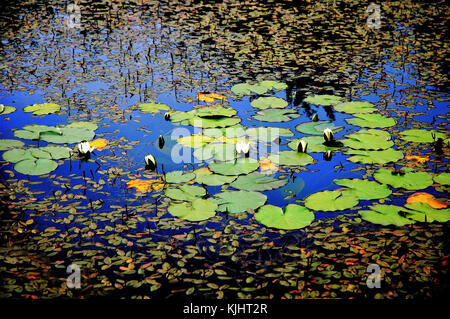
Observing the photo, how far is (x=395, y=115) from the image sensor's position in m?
4.34

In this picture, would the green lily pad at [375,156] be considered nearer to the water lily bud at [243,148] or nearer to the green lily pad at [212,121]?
the water lily bud at [243,148]

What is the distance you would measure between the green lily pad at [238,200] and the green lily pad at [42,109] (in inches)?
91.8

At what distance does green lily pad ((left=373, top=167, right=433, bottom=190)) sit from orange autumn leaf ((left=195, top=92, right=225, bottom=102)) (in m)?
2.04

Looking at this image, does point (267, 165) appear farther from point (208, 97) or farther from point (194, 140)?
point (208, 97)

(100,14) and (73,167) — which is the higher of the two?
(100,14)

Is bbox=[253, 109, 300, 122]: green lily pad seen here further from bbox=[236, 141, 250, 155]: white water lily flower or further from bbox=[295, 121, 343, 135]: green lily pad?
bbox=[236, 141, 250, 155]: white water lily flower

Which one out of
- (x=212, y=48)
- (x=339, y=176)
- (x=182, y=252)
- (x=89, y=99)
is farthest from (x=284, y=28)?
(x=182, y=252)

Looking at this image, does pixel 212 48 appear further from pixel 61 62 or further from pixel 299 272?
pixel 299 272

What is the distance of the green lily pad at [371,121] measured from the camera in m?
4.10

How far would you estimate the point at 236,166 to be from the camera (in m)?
3.39

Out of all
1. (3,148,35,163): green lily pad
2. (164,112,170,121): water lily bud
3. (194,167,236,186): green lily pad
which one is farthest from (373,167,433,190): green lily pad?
(3,148,35,163): green lily pad

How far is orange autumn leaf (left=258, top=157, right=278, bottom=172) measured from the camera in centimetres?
342

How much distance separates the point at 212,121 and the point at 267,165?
3.15 ft

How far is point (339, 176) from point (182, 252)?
57.6 inches
